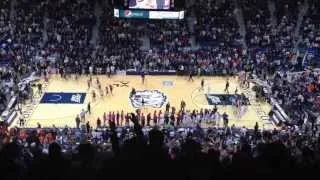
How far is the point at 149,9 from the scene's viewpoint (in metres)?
35.7

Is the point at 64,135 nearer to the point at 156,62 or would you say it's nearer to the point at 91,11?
the point at 156,62

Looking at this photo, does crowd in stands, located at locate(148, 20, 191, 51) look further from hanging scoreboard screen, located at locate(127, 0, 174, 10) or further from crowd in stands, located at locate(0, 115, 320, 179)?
crowd in stands, located at locate(0, 115, 320, 179)

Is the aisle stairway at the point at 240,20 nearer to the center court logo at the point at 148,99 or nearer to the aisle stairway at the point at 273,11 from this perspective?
the aisle stairway at the point at 273,11

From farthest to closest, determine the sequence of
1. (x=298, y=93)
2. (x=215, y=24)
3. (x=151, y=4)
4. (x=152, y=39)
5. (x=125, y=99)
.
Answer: (x=215, y=24), (x=152, y=39), (x=151, y=4), (x=125, y=99), (x=298, y=93)

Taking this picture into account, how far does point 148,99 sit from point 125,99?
1241mm

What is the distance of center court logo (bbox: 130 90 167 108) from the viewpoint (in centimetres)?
3200

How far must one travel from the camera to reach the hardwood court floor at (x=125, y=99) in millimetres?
30141

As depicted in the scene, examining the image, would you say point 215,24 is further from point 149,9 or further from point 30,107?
point 30,107

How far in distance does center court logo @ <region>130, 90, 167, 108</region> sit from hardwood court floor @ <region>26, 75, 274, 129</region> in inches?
12.1

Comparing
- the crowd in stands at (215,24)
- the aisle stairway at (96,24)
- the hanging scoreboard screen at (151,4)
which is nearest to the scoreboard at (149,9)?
the hanging scoreboard screen at (151,4)

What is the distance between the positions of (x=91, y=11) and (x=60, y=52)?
4.86m

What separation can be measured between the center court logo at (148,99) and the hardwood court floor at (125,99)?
0.31m

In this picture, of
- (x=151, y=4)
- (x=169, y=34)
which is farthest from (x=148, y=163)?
(x=169, y=34)

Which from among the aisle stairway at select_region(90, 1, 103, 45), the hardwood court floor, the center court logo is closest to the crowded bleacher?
the aisle stairway at select_region(90, 1, 103, 45)
